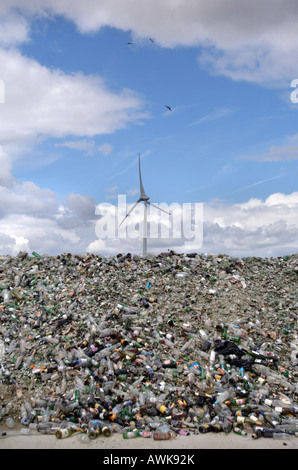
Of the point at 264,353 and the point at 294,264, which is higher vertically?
the point at 294,264

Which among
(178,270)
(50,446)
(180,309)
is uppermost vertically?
(178,270)

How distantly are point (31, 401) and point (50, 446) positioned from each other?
5.54ft

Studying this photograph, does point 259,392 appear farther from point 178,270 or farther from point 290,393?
point 178,270

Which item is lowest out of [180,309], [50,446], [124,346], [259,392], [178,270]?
[50,446]

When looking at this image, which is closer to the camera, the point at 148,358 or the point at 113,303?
the point at 148,358

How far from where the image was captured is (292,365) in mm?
10023

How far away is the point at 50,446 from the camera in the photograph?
25.0ft

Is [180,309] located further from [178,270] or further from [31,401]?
[31,401]

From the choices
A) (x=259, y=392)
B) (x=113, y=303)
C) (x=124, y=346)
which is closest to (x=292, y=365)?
(x=259, y=392)

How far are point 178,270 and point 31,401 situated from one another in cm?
698
